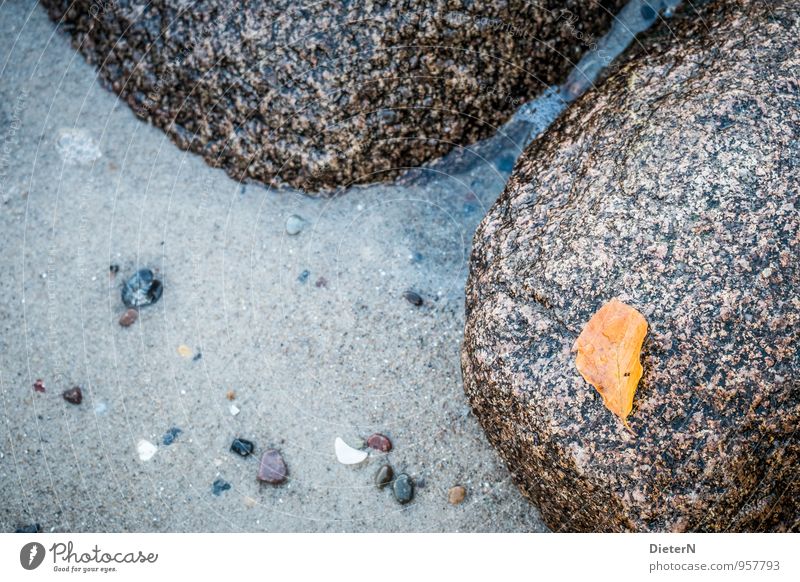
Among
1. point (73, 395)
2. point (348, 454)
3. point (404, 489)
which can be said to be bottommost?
point (73, 395)

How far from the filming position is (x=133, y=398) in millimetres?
3738

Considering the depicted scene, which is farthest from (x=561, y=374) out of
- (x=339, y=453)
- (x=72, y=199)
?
(x=72, y=199)

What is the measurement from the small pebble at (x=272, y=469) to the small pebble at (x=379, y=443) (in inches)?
16.5

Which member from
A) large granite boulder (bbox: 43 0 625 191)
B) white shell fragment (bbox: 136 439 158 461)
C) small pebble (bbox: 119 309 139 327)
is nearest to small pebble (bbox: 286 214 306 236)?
large granite boulder (bbox: 43 0 625 191)

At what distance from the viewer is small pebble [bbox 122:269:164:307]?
3.82m

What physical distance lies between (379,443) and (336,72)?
1.77 meters

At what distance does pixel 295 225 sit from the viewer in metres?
3.90

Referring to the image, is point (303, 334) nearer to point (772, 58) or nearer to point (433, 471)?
point (433, 471)

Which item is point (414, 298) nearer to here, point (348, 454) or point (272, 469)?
point (348, 454)

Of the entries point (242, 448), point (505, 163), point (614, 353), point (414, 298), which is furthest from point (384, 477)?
point (505, 163)

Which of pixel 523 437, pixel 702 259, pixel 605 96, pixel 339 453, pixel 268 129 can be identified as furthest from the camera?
pixel 268 129

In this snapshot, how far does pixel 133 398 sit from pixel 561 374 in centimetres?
209

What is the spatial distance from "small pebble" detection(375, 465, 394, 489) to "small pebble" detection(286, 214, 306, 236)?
1.25 metres

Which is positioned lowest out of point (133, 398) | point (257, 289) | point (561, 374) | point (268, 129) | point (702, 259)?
point (133, 398)
